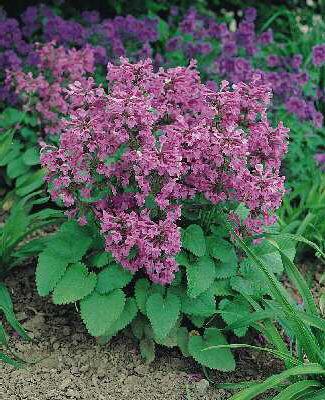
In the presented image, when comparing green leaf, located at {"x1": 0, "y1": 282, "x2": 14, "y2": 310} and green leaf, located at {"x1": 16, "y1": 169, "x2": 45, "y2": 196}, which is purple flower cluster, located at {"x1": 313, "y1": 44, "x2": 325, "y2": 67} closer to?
green leaf, located at {"x1": 16, "y1": 169, "x2": 45, "y2": 196}

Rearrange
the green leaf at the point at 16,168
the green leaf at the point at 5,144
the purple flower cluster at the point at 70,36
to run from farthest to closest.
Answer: the purple flower cluster at the point at 70,36 < the green leaf at the point at 16,168 < the green leaf at the point at 5,144

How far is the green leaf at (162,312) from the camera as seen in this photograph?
10.2 ft

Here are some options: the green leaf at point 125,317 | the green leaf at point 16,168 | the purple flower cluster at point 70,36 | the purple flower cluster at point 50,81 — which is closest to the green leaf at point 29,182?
the green leaf at point 16,168

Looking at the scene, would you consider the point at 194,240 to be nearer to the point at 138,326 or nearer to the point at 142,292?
the point at 142,292

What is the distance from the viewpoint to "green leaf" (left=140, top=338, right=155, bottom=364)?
10.9 ft

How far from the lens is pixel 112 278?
10.6 ft

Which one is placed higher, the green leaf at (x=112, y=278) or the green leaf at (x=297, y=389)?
the green leaf at (x=112, y=278)

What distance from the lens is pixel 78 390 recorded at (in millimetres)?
3178

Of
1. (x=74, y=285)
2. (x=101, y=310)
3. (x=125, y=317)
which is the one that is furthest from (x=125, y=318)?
(x=74, y=285)

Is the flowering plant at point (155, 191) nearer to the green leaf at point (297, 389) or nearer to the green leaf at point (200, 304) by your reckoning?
the green leaf at point (200, 304)

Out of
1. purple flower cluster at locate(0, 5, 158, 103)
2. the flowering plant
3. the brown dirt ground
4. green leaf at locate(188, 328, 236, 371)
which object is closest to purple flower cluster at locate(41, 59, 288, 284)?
the flowering plant

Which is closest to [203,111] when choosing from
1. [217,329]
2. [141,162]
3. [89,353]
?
[141,162]

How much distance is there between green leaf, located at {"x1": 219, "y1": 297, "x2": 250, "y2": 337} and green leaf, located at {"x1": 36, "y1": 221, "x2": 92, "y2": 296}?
644mm

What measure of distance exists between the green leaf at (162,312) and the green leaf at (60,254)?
385mm
